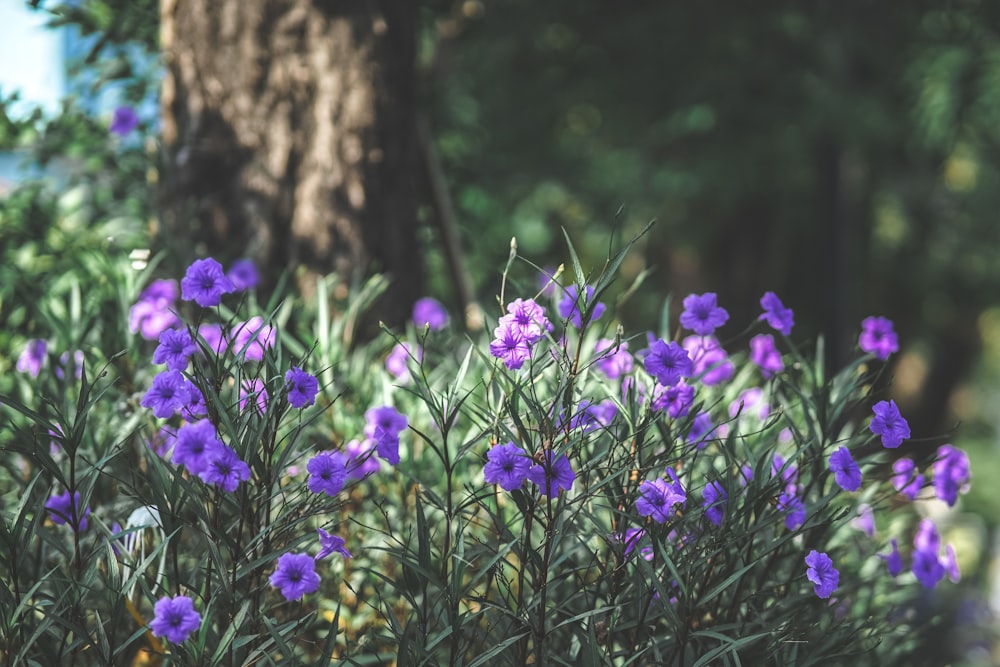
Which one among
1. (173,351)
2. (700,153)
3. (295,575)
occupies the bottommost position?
(295,575)

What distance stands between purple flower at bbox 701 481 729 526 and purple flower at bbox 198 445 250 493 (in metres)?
0.68

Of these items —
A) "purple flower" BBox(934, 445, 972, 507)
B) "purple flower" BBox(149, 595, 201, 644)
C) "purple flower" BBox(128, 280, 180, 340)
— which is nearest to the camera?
"purple flower" BBox(149, 595, 201, 644)

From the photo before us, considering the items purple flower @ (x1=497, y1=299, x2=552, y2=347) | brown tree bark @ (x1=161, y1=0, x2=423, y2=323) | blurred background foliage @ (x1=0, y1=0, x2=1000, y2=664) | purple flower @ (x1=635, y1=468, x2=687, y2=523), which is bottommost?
purple flower @ (x1=635, y1=468, x2=687, y2=523)

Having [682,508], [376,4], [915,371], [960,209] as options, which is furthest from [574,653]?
[915,371]

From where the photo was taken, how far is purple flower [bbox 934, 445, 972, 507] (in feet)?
5.81

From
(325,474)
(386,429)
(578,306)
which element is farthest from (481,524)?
(578,306)

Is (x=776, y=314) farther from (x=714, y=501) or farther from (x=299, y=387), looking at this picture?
(x=299, y=387)

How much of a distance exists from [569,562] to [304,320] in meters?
1.36

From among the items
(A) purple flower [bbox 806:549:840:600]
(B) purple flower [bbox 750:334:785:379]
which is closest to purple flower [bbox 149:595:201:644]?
(A) purple flower [bbox 806:549:840:600]

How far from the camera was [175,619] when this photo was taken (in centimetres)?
114

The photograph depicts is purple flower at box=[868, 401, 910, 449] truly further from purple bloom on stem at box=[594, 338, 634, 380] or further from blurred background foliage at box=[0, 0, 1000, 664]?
blurred background foliage at box=[0, 0, 1000, 664]

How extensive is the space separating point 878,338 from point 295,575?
1.19 metres

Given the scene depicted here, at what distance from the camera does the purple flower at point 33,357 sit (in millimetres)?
2236

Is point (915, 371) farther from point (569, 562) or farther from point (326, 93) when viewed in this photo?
point (569, 562)
